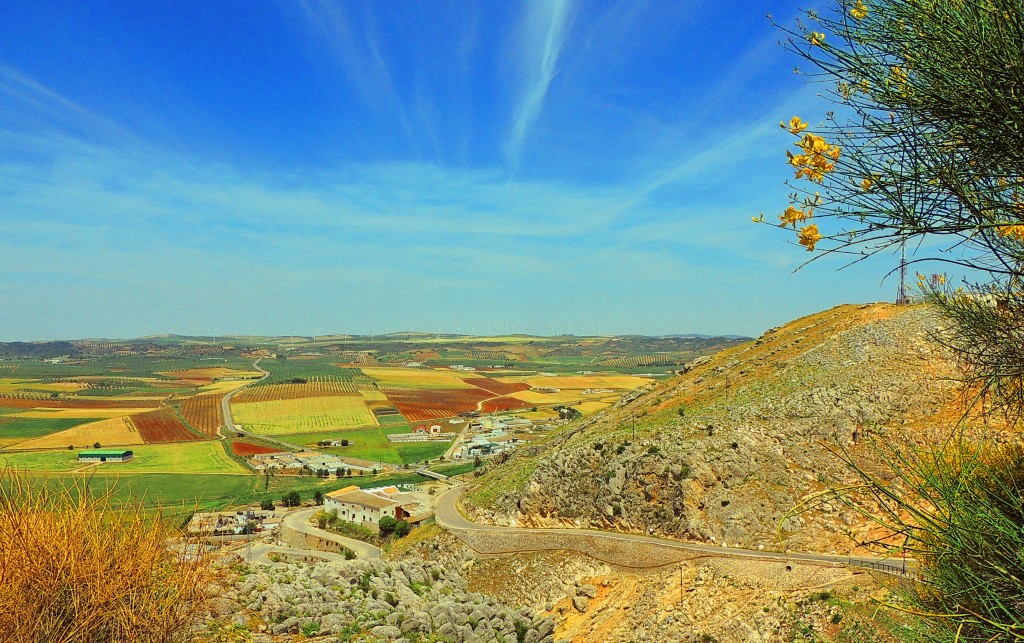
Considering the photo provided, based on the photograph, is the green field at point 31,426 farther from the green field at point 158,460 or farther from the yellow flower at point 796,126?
the yellow flower at point 796,126

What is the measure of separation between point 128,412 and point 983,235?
168m

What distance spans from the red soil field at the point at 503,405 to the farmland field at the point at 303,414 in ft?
107

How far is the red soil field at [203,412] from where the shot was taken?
127 metres

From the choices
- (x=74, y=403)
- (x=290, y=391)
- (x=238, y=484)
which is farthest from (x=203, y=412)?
(x=238, y=484)

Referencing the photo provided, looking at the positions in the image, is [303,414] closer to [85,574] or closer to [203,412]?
[203,412]

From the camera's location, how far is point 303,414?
477ft

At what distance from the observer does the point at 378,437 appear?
123562 millimetres

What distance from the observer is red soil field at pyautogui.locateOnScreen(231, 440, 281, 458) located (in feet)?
333

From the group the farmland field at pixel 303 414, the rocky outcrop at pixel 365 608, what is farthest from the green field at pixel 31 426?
the rocky outcrop at pixel 365 608

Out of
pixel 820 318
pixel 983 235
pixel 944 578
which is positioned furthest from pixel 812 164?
pixel 820 318

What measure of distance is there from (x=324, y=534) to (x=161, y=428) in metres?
87.9

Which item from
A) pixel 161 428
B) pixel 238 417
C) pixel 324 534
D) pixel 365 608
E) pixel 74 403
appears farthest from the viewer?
pixel 74 403

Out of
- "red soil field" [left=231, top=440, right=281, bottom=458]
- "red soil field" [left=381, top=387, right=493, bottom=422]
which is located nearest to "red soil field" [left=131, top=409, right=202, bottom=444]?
"red soil field" [left=231, top=440, right=281, bottom=458]

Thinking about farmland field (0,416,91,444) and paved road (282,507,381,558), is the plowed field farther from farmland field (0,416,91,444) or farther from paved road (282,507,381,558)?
paved road (282,507,381,558)
